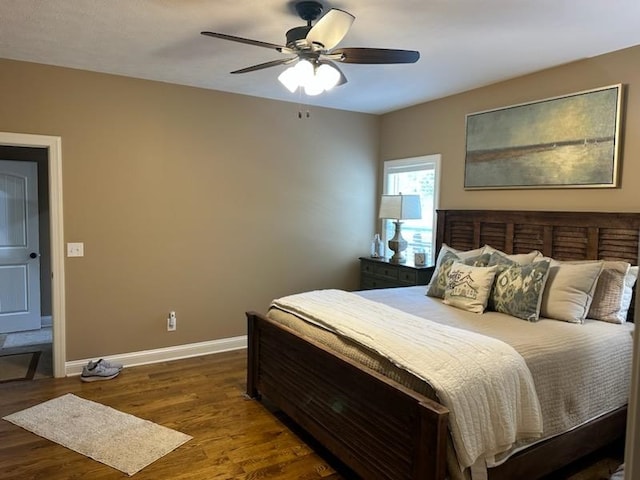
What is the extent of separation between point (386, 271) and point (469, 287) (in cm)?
159

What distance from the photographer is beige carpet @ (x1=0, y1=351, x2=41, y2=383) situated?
3761mm

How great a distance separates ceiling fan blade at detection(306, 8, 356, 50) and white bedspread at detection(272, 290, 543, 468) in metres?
1.56

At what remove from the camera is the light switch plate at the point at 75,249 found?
3.78m

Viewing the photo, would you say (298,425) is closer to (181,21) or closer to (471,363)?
(471,363)

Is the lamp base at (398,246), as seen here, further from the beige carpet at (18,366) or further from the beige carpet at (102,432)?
the beige carpet at (18,366)

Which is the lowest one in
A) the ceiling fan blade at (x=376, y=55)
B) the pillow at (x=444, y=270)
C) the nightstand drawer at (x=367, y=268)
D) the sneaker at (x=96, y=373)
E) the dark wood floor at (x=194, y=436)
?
the dark wood floor at (x=194, y=436)

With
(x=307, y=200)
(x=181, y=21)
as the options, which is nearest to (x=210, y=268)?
(x=307, y=200)

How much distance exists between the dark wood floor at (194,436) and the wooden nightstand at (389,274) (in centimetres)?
174

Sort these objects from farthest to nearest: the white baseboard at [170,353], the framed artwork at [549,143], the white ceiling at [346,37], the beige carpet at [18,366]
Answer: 1. the white baseboard at [170,353]
2. the beige carpet at [18,366]
3. the framed artwork at [549,143]
4. the white ceiling at [346,37]

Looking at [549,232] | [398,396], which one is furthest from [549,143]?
[398,396]

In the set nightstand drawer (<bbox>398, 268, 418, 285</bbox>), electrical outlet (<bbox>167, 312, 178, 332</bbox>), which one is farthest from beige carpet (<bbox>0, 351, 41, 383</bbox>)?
nightstand drawer (<bbox>398, 268, 418, 285</bbox>)

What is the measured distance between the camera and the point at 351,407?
2.33 metres

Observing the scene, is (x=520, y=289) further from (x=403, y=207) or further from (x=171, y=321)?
(x=171, y=321)

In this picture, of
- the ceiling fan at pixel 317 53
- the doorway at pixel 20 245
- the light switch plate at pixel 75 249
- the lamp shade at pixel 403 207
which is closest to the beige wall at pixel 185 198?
the light switch plate at pixel 75 249
